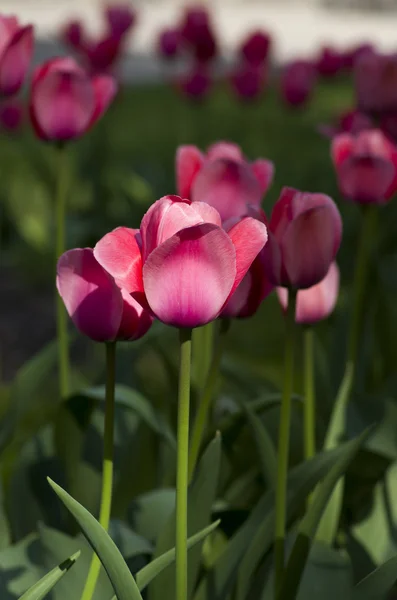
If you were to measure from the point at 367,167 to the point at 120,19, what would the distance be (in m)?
2.29

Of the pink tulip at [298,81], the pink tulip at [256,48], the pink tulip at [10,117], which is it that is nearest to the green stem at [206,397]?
the pink tulip at [10,117]

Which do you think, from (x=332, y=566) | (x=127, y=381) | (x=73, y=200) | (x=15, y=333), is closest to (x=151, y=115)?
(x=73, y=200)

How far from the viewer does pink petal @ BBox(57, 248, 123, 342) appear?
801 millimetres

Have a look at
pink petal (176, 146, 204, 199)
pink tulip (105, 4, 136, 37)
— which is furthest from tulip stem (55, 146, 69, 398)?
pink tulip (105, 4, 136, 37)

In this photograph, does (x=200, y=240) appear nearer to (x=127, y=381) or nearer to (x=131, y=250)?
(x=131, y=250)

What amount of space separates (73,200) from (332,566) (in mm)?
3196

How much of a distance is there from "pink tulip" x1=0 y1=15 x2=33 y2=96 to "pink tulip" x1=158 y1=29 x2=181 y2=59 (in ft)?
8.02

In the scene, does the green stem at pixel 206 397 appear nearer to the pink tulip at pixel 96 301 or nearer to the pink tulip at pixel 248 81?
the pink tulip at pixel 96 301

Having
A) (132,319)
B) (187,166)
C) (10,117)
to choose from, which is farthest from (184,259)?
(10,117)

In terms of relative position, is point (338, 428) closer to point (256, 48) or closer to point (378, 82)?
point (378, 82)

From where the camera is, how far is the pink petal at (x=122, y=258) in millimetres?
730

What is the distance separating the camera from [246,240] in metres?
0.74

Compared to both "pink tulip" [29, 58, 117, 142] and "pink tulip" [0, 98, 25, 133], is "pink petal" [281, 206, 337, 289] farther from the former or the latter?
"pink tulip" [0, 98, 25, 133]

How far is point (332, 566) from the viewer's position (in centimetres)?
99
